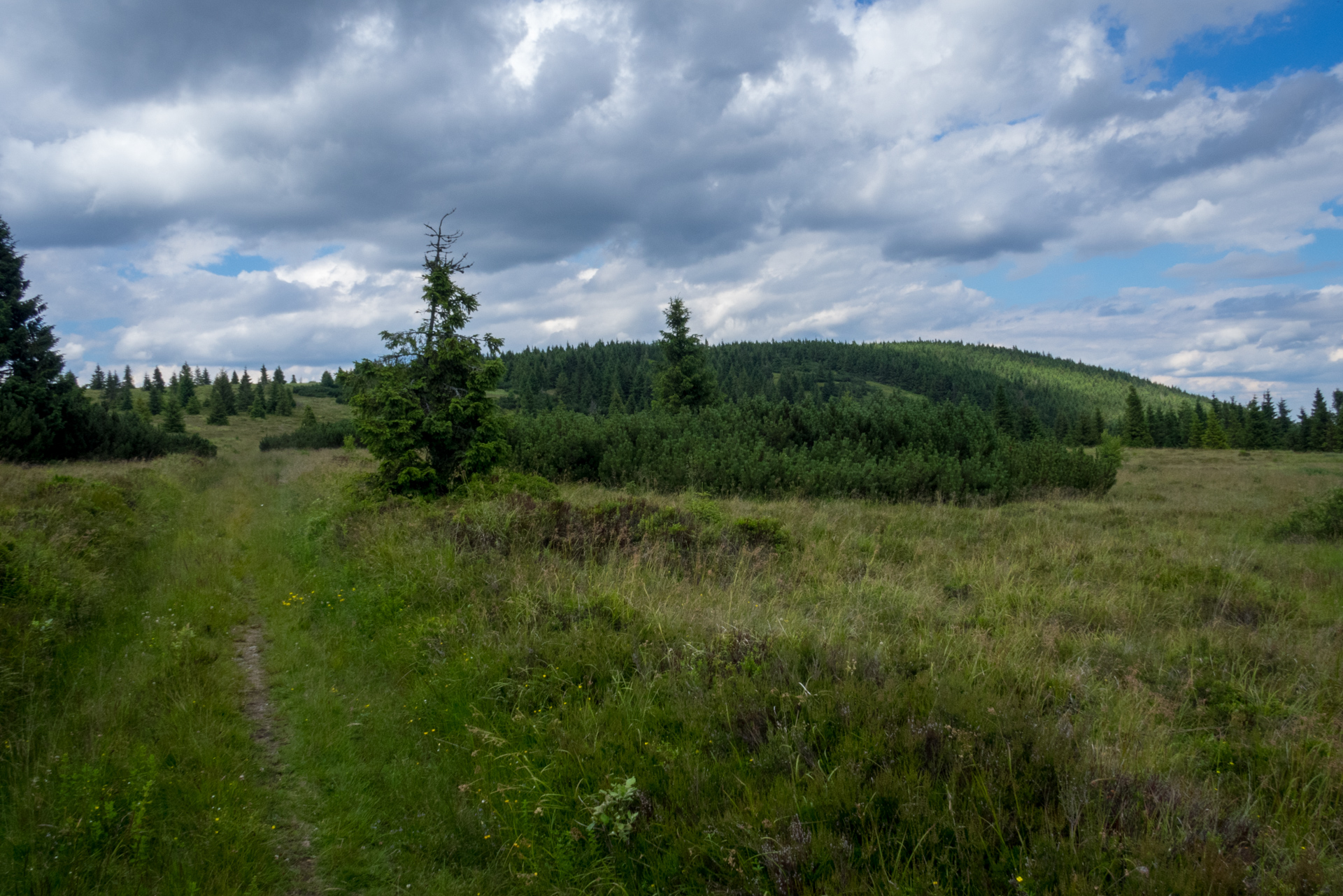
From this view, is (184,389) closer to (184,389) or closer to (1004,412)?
(184,389)

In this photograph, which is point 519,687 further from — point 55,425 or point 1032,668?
point 55,425

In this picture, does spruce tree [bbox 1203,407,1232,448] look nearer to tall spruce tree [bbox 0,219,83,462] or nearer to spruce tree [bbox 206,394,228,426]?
tall spruce tree [bbox 0,219,83,462]

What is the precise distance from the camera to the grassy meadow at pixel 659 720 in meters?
3.18

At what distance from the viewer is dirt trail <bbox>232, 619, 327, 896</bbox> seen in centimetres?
376

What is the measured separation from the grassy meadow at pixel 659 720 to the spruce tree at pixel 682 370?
26816 millimetres

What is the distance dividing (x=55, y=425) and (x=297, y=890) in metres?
35.1

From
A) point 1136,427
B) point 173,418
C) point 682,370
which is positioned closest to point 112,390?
point 173,418

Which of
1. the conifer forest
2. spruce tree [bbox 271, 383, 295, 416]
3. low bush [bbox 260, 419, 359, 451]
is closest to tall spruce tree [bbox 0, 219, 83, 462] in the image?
the conifer forest

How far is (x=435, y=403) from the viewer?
→ 14.7m

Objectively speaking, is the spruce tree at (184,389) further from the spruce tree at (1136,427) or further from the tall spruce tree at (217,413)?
the spruce tree at (1136,427)

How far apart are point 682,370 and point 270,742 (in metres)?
32.4

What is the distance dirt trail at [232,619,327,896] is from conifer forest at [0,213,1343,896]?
0.10 ft

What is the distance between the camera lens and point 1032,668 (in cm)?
486

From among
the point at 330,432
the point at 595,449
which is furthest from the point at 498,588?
the point at 330,432
